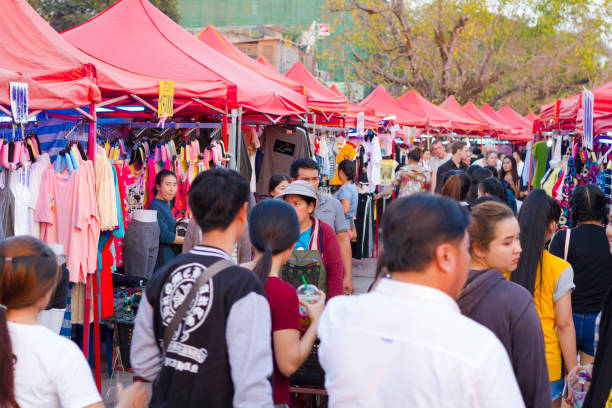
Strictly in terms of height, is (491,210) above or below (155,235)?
above

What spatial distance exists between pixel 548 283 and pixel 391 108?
44.3 ft

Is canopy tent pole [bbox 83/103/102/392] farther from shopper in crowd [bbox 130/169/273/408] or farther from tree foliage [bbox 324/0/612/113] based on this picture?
tree foliage [bbox 324/0/612/113]

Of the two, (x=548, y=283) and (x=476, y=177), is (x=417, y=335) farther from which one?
(x=476, y=177)

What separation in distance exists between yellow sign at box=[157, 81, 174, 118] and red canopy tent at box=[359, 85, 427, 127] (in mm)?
10392

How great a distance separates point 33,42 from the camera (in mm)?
5055

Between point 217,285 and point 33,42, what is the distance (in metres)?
3.81

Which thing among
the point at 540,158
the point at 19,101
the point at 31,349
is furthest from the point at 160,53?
the point at 540,158

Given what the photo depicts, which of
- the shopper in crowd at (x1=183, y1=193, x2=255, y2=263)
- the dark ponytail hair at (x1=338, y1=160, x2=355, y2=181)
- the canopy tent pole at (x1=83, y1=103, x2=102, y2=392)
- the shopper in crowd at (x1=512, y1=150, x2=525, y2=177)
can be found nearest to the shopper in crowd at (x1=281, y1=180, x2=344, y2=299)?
the shopper in crowd at (x1=183, y1=193, x2=255, y2=263)

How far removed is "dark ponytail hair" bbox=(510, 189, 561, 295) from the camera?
124 inches

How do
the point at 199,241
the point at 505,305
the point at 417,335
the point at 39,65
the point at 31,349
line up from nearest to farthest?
the point at 417,335 < the point at 31,349 < the point at 505,305 < the point at 199,241 < the point at 39,65

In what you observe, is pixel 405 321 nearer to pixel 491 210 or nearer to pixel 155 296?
pixel 155 296

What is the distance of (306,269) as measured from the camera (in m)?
3.91

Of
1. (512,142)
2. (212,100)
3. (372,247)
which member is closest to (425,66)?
(512,142)

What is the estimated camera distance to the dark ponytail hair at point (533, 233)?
316 cm
